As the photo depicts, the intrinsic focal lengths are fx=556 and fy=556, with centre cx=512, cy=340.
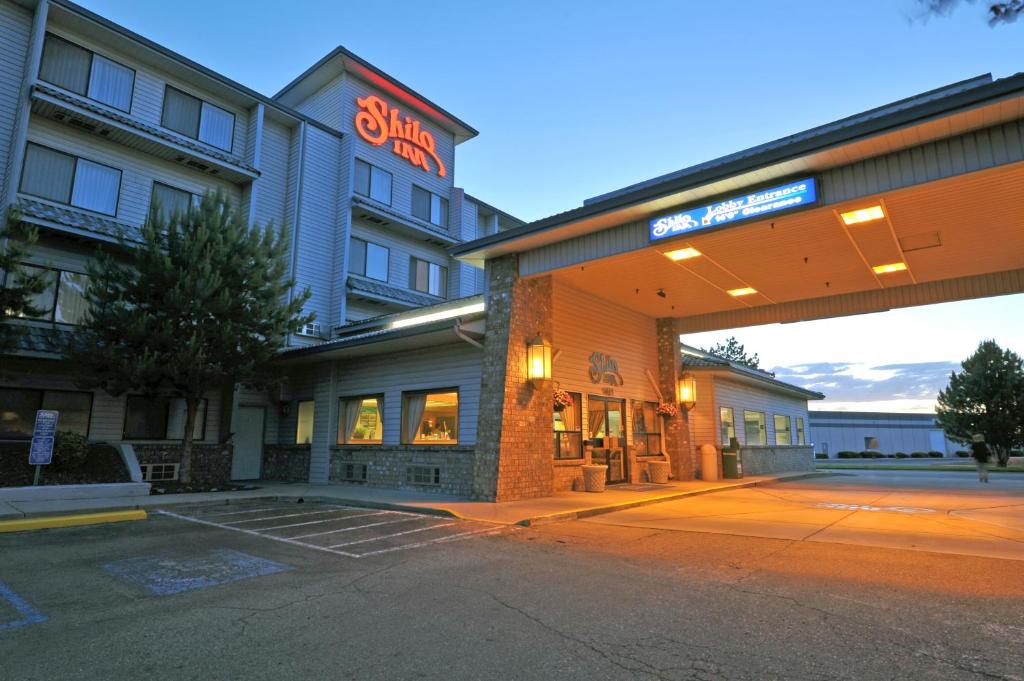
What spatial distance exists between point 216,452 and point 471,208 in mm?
16735

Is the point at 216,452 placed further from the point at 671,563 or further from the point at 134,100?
the point at 671,563

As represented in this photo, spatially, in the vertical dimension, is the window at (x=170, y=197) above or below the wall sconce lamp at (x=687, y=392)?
above

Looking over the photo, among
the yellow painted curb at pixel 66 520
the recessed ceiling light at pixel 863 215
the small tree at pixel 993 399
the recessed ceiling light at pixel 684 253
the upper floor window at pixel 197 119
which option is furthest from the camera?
the small tree at pixel 993 399

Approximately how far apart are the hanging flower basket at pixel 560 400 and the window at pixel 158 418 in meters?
11.5

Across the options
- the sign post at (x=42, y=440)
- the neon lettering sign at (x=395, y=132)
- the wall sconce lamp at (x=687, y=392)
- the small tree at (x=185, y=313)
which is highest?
the neon lettering sign at (x=395, y=132)

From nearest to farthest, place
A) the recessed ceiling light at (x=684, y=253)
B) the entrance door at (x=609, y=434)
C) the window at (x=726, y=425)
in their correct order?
the recessed ceiling light at (x=684, y=253) < the entrance door at (x=609, y=434) < the window at (x=726, y=425)

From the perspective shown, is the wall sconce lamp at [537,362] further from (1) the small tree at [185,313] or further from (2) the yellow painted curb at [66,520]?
(2) the yellow painted curb at [66,520]

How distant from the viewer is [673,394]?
18.9 m

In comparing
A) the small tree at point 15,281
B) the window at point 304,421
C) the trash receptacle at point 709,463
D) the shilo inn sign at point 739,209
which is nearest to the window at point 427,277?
the window at point 304,421

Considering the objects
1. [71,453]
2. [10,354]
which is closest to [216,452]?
[71,453]

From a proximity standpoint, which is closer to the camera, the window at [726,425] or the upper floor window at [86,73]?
the upper floor window at [86,73]

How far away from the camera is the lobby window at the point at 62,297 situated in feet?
50.4

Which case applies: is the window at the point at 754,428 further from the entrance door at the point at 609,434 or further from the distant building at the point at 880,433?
the distant building at the point at 880,433

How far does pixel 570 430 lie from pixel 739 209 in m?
7.21
